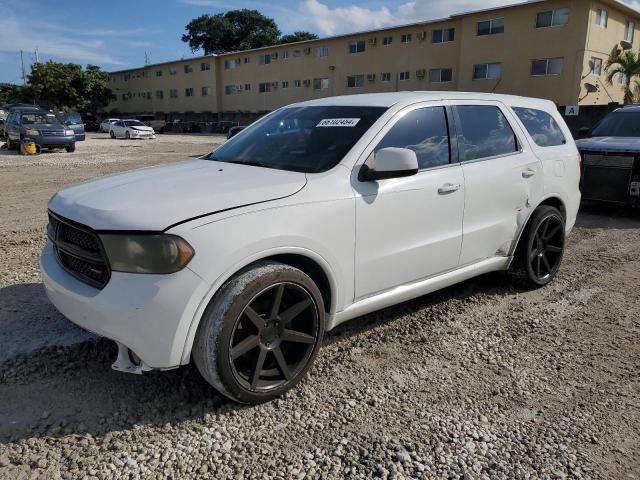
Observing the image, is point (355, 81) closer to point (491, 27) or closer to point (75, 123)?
point (491, 27)

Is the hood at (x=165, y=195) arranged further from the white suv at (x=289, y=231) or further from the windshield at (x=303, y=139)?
the windshield at (x=303, y=139)

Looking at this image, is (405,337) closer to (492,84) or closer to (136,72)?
(492,84)

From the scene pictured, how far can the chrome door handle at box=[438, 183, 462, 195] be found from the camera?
11.8ft

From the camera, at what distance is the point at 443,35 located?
33.3 metres

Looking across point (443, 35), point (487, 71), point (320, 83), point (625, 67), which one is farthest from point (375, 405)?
point (320, 83)

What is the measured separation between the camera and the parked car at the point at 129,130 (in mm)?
34562

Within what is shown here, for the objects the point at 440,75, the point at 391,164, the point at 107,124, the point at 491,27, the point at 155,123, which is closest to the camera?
the point at 391,164

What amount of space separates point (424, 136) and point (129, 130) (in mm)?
34422

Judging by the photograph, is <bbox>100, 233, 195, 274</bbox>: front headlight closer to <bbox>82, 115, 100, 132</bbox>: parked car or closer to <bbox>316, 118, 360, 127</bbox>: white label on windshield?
<bbox>316, 118, 360, 127</bbox>: white label on windshield

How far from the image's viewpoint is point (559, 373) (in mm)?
3293

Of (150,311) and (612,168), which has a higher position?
(612,168)

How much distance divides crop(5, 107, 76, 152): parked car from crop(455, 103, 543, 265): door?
764 inches

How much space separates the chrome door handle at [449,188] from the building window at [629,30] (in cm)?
3349

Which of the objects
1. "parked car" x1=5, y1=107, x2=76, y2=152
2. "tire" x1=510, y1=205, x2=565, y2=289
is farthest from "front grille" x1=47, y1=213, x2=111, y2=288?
"parked car" x1=5, y1=107, x2=76, y2=152
